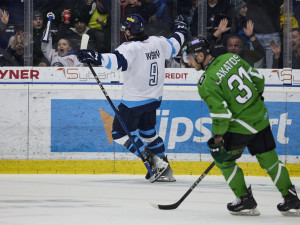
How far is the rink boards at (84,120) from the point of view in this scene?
7.38 metres

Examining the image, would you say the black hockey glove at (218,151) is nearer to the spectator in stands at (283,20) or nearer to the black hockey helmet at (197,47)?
the black hockey helmet at (197,47)

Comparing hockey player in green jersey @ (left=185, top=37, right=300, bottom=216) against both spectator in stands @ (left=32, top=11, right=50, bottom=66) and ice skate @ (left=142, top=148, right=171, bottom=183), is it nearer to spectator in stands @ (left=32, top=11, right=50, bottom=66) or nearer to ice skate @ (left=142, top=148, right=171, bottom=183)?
ice skate @ (left=142, top=148, right=171, bottom=183)

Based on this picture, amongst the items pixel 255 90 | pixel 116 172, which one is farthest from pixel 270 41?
pixel 255 90

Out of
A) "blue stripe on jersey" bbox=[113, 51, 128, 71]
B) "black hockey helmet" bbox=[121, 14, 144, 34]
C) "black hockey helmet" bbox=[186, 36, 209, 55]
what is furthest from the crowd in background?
"black hockey helmet" bbox=[186, 36, 209, 55]

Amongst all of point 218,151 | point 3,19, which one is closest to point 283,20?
point 3,19

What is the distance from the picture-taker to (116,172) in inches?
291

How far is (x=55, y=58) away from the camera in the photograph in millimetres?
7684

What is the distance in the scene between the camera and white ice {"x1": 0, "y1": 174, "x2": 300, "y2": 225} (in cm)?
438

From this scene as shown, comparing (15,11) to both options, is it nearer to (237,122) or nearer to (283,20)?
(283,20)

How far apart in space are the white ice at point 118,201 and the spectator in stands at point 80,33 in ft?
A: 4.41

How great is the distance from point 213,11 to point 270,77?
84 cm

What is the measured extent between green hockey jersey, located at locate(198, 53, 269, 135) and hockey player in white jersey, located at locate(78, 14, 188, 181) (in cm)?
207

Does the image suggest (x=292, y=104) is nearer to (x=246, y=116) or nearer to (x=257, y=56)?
(x=257, y=56)

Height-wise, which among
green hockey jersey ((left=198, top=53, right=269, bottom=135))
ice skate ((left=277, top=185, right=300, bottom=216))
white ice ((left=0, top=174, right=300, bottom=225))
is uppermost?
green hockey jersey ((left=198, top=53, right=269, bottom=135))
